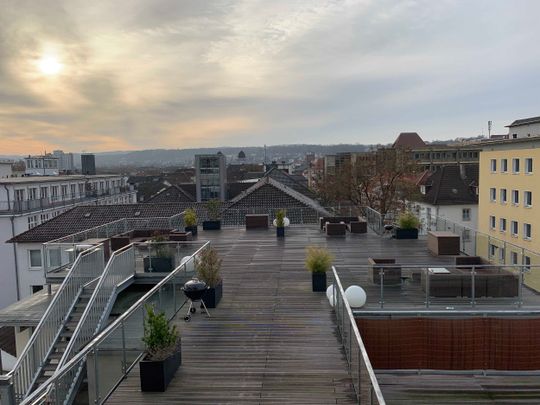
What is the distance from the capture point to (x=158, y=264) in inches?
599

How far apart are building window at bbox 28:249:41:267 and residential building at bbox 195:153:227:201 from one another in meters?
22.7

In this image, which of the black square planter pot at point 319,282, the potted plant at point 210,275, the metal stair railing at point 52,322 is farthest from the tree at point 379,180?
the potted plant at point 210,275

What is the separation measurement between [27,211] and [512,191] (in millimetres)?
39108

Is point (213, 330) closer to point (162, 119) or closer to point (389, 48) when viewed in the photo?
point (389, 48)

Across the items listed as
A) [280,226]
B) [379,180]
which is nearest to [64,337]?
[280,226]

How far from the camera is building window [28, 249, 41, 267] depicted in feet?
107

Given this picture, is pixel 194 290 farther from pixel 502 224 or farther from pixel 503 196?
pixel 503 196

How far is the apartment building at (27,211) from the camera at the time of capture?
33281mm

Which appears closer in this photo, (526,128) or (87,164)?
(526,128)

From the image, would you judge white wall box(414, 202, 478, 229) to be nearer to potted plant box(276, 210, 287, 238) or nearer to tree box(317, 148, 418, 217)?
tree box(317, 148, 418, 217)

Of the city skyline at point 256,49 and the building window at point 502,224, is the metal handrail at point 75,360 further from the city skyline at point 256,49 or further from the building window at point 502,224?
the building window at point 502,224

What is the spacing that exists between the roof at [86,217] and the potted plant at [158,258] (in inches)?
692

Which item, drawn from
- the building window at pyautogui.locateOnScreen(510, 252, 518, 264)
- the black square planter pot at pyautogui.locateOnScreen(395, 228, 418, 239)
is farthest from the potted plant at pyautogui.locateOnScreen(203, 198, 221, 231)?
the building window at pyautogui.locateOnScreen(510, 252, 518, 264)

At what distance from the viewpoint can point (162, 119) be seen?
4309 cm
